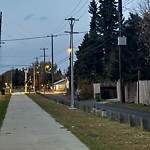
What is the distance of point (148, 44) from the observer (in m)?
33.0

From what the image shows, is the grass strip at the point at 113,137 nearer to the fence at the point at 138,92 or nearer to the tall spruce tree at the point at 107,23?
the fence at the point at 138,92

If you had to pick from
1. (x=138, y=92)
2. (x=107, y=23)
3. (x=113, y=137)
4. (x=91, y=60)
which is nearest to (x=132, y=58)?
(x=138, y=92)

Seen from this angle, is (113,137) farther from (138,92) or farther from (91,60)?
(91,60)

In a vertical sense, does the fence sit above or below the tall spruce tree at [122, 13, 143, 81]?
below

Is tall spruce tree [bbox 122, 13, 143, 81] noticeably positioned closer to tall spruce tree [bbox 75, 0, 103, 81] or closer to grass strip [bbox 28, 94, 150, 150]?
grass strip [bbox 28, 94, 150, 150]

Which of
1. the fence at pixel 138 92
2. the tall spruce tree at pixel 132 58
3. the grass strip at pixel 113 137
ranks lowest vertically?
the grass strip at pixel 113 137

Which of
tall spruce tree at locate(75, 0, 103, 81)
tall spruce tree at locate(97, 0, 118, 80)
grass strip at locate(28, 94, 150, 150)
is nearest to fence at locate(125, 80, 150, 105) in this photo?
grass strip at locate(28, 94, 150, 150)

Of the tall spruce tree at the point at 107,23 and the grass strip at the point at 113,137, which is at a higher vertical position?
the tall spruce tree at the point at 107,23

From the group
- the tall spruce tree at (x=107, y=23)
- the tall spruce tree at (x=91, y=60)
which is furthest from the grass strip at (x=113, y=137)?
the tall spruce tree at (x=107, y=23)

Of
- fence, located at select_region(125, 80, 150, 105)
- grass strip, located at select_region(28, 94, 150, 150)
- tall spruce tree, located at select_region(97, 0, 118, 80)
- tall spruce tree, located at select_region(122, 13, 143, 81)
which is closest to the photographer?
grass strip, located at select_region(28, 94, 150, 150)

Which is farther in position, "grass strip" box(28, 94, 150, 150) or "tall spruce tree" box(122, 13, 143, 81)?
"tall spruce tree" box(122, 13, 143, 81)

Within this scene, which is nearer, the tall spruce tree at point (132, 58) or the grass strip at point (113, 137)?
the grass strip at point (113, 137)

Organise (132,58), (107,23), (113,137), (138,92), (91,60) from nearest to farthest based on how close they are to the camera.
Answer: (113,137) → (138,92) → (132,58) → (91,60) → (107,23)

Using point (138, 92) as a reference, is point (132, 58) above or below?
above
